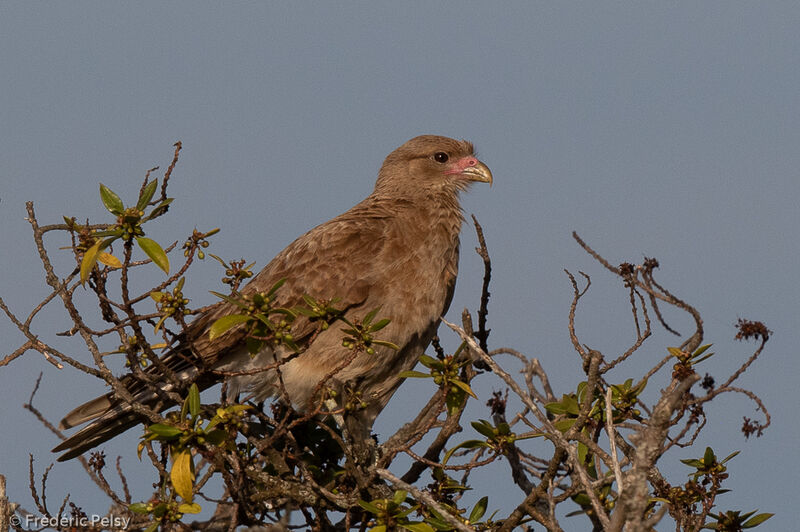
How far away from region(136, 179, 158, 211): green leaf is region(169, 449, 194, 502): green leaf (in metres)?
1.17

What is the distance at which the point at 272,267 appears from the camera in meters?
6.94

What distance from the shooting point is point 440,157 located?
8.00 meters

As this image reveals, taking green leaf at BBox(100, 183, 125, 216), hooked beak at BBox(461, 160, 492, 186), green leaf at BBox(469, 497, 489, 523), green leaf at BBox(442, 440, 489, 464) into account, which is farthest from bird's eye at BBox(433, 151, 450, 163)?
green leaf at BBox(100, 183, 125, 216)

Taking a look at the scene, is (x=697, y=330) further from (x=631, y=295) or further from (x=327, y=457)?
(x=327, y=457)

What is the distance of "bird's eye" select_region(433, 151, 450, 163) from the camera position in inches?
314

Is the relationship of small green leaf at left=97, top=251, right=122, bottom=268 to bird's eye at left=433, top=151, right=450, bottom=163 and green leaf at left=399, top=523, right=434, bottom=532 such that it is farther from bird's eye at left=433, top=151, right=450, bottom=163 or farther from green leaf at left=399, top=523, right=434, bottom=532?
bird's eye at left=433, top=151, right=450, bottom=163

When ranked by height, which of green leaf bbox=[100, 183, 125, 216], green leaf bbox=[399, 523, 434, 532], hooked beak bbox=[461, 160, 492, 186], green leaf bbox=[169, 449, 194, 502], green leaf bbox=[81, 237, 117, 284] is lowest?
green leaf bbox=[399, 523, 434, 532]

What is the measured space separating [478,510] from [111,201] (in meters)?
2.52

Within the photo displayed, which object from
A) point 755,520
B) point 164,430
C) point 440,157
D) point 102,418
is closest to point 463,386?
point 164,430

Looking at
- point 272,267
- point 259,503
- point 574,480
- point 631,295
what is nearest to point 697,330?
point 631,295

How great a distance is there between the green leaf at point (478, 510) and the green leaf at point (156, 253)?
2143 mm

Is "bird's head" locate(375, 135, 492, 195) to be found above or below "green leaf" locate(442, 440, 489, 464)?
above

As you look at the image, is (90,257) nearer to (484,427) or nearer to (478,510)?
(484,427)

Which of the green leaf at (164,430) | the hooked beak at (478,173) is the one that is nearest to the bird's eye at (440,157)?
the hooked beak at (478,173)
